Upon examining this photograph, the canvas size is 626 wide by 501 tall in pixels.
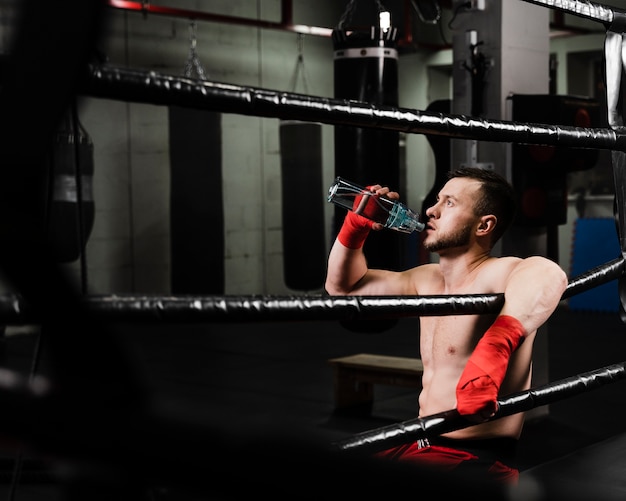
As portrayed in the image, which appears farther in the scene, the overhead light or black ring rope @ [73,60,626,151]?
the overhead light

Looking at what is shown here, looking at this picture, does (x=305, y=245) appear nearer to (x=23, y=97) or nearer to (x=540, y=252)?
(x=540, y=252)

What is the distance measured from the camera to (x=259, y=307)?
46.6 inches

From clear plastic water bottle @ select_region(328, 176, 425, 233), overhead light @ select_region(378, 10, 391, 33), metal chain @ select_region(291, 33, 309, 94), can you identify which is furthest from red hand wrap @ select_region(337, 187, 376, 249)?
metal chain @ select_region(291, 33, 309, 94)

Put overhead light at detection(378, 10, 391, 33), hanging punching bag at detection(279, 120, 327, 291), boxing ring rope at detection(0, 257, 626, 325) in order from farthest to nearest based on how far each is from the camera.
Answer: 1. hanging punching bag at detection(279, 120, 327, 291)
2. overhead light at detection(378, 10, 391, 33)
3. boxing ring rope at detection(0, 257, 626, 325)

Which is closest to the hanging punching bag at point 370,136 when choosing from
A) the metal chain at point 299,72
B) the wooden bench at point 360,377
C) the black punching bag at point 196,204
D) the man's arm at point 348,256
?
the wooden bench at point 360,377

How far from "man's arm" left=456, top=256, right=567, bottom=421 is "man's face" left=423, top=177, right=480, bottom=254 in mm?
227

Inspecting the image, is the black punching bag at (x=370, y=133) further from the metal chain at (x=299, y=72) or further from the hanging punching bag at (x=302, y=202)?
the metal chain at (x=299, y=72)

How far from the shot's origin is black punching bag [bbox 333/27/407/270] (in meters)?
4.08

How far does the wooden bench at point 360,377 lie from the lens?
14.8 ft

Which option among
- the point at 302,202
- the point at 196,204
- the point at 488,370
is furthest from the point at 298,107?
the point at 302,202

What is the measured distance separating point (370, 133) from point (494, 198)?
6.93 feet

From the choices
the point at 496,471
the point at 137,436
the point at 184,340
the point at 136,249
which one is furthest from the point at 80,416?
the point at 136,249

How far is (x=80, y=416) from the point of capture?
35 centimetres

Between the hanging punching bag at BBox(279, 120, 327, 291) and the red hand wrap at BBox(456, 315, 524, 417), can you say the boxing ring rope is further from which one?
the hanging punching bag at BBox(279, 120, 327, 291)
